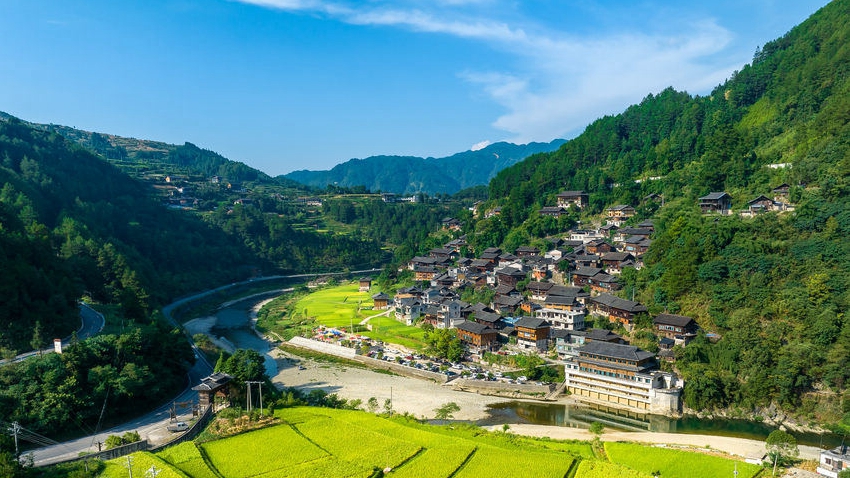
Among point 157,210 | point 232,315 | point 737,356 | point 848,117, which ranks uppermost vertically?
point 848,117

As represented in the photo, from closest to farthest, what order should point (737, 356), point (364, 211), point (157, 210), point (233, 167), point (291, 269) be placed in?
point (737, 356) < point (157, 210) < point (291, 269) < point (364, 211) < point (233, 167)

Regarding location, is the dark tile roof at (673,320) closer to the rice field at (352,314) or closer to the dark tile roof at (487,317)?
the dark tile roof at (487,317)

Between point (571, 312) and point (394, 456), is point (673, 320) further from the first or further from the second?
point (394, 456)

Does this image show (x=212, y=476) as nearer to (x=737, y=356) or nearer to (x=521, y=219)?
(x=737, y=356)

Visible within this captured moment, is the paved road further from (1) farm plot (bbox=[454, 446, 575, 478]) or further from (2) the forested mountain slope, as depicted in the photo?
(1) farm plot (bbox=[454, 446, 575, 478])

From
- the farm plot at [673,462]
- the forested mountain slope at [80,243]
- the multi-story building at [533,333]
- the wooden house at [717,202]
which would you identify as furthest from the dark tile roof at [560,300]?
the forested mountain slope at [80,243]

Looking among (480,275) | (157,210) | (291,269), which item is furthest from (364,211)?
(480,275)
